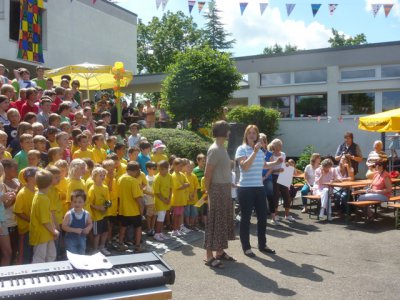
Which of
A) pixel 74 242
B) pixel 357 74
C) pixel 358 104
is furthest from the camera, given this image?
pixel 358 104

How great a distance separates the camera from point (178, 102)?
1662 cm

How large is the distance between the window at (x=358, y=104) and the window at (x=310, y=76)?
1355 mm

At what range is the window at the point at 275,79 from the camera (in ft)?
77.2

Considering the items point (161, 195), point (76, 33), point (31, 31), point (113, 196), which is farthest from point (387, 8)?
point (76, 33)

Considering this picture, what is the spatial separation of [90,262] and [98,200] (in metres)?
4.22

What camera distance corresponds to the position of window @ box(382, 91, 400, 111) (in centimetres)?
2125

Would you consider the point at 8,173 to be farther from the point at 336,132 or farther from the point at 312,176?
the point at 336,132

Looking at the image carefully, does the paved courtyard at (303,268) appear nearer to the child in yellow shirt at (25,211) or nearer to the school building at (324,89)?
the child in yellow shirt at (25,211)

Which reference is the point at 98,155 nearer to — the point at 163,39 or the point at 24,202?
the point at 24,202

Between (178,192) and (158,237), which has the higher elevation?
(178,192)

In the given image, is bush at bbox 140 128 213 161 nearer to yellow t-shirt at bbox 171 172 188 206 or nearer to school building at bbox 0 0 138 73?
yellow t-shirt at bbox 171 172 188 206

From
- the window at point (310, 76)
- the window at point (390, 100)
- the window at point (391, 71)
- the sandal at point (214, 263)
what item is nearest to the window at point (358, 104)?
the window at point (390, 100)

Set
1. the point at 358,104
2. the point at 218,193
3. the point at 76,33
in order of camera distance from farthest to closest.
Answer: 1. the point at 76,33
2. the point at 358,104
3. the point at 218,193

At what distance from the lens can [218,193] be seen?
655 cm
